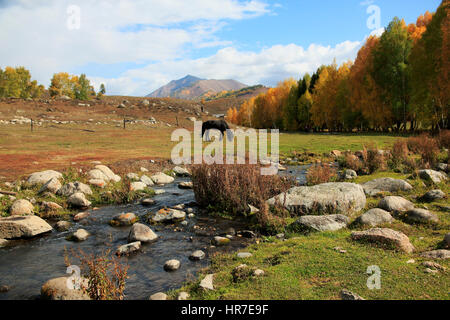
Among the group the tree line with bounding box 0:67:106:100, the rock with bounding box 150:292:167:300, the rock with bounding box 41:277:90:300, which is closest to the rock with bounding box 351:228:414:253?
the rock with bounding box 150:292:167:300

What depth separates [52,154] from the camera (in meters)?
21.6

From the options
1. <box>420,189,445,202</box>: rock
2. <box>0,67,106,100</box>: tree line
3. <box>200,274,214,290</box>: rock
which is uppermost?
<box>0,67,106,100</box>: tree line

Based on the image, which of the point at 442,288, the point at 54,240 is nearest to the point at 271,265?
the point at 442,288

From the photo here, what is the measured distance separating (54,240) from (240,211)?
6.01 metres

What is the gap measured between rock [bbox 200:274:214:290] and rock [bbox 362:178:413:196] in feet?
26.6

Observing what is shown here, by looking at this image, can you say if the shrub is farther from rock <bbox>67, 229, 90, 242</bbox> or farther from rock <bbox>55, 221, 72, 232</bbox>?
rock <bbox>55, 221, 72, 232</bbox>

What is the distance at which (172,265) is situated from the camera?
21.8ft

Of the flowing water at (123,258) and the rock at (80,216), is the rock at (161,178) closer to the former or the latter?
the flowing water at (123,258)

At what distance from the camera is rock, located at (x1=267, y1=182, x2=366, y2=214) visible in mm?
9156

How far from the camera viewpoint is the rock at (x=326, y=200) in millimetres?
9156

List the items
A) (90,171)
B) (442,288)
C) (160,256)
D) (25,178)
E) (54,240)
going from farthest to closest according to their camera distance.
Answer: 1. (90,171)
2. (25,178)
3. (54,240)
4. (160,256)
5. (442,288)

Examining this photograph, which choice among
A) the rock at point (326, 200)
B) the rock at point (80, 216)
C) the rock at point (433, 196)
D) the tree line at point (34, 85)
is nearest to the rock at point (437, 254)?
the rock at point (326, 200)

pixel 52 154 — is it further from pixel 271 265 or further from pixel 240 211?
pixel 271 265

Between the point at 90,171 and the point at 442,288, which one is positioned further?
the point at 90,171
